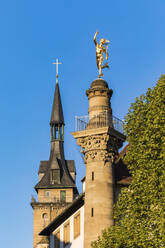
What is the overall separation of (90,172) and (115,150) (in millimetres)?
2563

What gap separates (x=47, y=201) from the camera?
410 ft

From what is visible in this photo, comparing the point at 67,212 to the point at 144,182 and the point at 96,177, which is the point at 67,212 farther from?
the point at 144,182

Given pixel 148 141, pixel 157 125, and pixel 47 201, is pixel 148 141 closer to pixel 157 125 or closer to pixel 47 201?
Answer: pixel 157 125

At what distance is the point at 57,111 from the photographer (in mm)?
134625

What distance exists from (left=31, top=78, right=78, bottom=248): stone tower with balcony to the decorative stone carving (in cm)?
7036

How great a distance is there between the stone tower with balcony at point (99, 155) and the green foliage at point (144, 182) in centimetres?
382

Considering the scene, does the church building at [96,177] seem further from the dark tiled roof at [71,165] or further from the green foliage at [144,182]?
the dark tiled roof at [71,165]

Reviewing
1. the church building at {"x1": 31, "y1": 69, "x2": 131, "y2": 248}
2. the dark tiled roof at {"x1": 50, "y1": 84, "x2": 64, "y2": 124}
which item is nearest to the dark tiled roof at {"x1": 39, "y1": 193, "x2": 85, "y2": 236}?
the church building at {"x1": 31, "y1": 69, "x2": 131, "y2": 248}

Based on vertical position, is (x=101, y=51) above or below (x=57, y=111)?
below

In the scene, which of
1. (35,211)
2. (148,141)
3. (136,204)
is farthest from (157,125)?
(35,211)

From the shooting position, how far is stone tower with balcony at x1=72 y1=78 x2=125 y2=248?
47.4 meters

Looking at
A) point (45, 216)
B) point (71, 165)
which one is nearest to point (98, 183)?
point (45, 216)

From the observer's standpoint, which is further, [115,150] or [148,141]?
[115,150]

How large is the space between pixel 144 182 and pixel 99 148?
10.3m
